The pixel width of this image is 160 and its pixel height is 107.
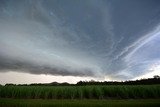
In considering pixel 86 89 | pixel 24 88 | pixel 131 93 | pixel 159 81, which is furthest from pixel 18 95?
pixel 159 81

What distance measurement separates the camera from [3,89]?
3731cm

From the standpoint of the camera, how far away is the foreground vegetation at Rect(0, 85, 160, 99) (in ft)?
100

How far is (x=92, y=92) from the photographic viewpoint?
106 feet

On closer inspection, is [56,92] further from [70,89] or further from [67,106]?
[67,106]

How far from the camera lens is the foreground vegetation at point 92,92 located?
30562mm

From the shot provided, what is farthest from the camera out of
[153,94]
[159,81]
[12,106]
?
[159,81]

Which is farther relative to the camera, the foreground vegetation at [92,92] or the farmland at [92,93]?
the foreground vegetation at [92,92]

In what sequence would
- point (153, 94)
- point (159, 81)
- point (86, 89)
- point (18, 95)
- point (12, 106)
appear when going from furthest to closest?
point (159, 81) → point (18, 95) → point (86, 89) → point (153, 94) → point (12, 106)

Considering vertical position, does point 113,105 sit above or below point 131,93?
below

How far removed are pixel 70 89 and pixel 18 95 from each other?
27.0 feet

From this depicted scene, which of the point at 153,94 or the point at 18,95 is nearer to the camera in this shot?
the point at 153,94

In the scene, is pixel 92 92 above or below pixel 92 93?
above

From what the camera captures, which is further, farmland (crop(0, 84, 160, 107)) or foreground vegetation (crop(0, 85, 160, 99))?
foreground vegetation (crop(0, 85, 160, 99))

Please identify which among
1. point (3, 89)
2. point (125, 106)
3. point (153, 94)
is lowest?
point (125, 106)
